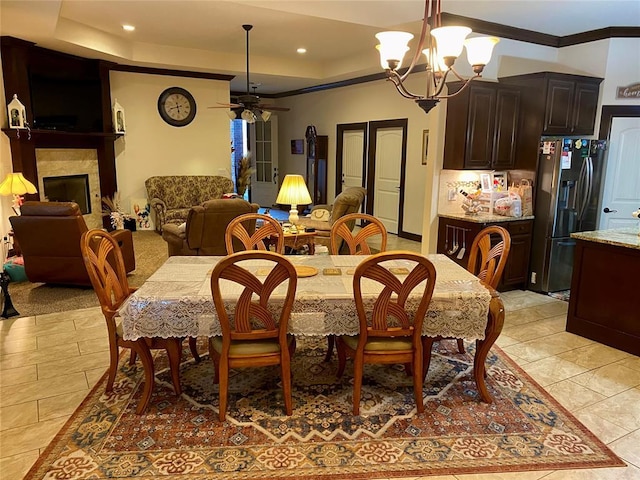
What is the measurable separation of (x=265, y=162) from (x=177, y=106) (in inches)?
133

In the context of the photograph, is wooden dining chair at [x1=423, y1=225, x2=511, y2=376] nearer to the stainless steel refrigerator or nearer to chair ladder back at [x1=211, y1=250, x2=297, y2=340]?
chair ladder back at [x1=211, y1=250, x2=297, y2=340]

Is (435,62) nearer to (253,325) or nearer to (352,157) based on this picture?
(253,325)

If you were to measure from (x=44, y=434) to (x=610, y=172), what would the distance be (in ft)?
19.5

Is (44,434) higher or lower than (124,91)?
lower

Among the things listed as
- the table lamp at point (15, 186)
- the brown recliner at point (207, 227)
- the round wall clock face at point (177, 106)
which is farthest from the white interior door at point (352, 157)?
the table lamp at point (15, 186)

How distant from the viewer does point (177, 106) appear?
26.8 ft

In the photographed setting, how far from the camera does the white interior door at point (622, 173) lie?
5168 millimetres

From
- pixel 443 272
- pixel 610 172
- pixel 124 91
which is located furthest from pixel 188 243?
pixel 610 172

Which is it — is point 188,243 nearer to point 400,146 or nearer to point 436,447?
point 436,447

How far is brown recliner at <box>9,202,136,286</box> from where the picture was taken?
4332 millimetres

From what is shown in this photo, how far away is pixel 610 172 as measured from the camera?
522 centimetres

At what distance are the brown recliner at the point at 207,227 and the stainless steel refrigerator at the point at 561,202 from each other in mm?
3166

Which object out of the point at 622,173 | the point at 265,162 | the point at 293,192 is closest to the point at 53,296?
the point at 293,192

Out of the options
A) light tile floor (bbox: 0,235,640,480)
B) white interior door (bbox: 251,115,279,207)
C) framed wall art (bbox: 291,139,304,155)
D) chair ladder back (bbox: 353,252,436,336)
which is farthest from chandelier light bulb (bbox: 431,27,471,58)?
white interior door (bbox: 251,115,279,207)
